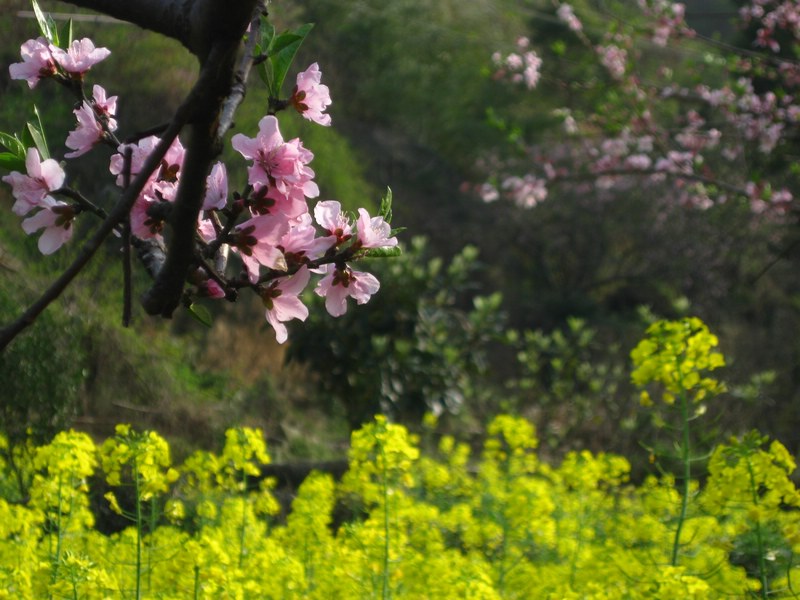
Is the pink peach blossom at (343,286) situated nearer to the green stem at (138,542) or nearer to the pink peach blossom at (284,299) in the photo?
the pink peach blossom at (284,299)

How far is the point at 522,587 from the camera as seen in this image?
3.66m

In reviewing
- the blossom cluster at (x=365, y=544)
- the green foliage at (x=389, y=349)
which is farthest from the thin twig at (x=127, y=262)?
the green foliage at (x=389, y=349)

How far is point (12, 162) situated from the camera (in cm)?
121

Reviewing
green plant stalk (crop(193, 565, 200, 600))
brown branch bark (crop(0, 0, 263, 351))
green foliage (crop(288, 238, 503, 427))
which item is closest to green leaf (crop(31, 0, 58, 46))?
brown branch bark (crop(0, 0, 263, 351))

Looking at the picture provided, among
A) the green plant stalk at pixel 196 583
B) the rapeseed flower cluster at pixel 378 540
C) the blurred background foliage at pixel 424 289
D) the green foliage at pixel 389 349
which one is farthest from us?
the green foliage at pixel 389 349

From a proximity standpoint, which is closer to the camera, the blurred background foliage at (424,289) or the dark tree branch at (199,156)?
the dark tree branch at (199,156)

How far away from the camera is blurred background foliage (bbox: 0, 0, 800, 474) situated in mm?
6500

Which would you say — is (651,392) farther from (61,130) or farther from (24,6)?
(24,6)

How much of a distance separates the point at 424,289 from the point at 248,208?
655 centimetres

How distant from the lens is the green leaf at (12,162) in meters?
1.20

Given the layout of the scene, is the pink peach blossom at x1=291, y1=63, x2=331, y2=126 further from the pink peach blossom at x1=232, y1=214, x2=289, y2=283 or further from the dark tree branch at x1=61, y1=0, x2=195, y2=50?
the dark tree branch at x1=61, y1=0, x2=195, y2=50

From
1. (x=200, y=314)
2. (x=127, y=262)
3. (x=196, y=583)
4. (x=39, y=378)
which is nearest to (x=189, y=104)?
(x=127, y=262)

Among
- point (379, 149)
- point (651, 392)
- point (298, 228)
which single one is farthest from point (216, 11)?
point (379, 149)

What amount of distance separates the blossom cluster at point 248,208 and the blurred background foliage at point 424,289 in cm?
307
